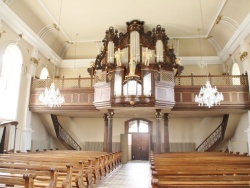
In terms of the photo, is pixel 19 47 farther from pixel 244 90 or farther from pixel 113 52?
pixel 244 90

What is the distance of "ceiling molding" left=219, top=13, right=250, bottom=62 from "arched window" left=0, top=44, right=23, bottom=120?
37.5ft

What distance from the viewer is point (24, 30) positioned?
11.6 m

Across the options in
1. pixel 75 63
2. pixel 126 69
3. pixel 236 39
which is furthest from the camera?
pixel 75 63

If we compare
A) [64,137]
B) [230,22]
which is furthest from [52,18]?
[230,22]

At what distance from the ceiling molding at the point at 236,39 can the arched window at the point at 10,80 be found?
Answer: 1142cm

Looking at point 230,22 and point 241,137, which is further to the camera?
point 241,137

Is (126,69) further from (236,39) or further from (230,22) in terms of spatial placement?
(236,39)

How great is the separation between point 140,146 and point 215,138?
19.5 ft

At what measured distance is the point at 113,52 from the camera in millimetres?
12289

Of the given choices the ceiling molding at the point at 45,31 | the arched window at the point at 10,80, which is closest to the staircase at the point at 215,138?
the ceiling molding at the point at 45,31

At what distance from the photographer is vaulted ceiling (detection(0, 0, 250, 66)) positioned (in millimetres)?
10922

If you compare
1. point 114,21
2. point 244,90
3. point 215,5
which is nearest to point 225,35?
point 215,5

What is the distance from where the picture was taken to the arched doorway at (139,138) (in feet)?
55.4

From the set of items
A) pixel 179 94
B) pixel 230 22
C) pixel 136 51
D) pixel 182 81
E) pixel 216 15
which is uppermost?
pixel 216 15
